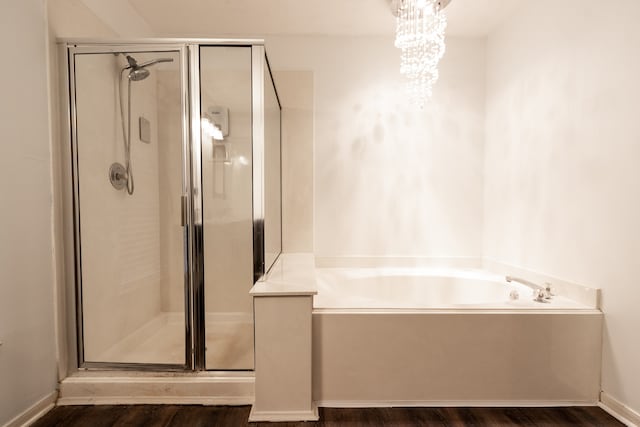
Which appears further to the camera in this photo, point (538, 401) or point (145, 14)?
point (145, 14)

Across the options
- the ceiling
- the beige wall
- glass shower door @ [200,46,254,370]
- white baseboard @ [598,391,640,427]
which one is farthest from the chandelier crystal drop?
white baseboard @ [598,391,640,427]

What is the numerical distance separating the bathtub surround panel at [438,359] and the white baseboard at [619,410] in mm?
187

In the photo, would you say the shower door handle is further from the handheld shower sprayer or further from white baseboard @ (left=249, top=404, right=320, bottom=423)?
white baseboard @ (left=249, top=404, right=320, bottom=423)

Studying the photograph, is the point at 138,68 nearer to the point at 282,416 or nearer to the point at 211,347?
the point at 211,347

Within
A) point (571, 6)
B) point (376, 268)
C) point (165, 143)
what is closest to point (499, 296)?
point (376, 268)

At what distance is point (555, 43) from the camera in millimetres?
1627

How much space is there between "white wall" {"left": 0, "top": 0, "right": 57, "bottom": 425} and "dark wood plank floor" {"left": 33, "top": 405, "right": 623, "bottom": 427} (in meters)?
0.24

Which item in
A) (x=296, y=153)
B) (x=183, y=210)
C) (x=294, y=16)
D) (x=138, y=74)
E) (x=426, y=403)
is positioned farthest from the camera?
(x=296, y=153)

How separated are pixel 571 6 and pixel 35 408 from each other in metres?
3.36

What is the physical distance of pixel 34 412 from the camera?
1.30 meters

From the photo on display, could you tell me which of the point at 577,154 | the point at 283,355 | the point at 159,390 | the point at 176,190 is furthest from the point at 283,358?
the point at 577,154

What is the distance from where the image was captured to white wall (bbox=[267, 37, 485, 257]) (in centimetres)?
227

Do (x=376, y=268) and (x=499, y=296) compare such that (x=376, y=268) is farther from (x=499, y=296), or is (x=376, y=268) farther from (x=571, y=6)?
(x=571, y=6)

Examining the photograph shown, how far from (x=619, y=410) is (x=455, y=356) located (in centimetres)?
75
